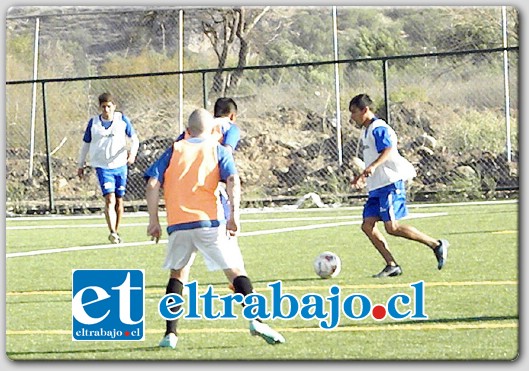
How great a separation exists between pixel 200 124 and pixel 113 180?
14.8 ft

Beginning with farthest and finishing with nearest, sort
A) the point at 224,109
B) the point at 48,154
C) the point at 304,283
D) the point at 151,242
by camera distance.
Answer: the point at 48,154, the point at 151,242, the point at 304,283, the point at 224,109

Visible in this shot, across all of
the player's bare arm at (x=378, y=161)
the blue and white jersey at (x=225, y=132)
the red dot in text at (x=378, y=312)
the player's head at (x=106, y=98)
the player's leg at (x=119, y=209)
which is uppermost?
the player's head at (x=106, y=98)

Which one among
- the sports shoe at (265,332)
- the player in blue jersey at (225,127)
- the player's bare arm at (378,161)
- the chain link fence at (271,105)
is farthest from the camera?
the chain link fence at (271,105)

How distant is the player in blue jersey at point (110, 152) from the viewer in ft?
40.7

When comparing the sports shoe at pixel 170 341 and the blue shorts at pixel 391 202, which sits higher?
the blue shorts at pixel 391 202

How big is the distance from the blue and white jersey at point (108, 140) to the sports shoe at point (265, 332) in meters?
4.13

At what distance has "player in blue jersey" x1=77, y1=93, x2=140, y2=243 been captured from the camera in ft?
40.7

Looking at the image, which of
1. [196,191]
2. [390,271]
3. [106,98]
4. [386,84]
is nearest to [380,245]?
[390,271]

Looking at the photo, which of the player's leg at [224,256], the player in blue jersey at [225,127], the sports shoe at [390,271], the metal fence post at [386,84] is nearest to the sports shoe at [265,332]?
the player's leg at [224,256]

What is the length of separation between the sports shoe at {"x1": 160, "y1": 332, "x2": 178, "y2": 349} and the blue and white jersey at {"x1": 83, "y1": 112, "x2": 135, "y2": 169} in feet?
13.2

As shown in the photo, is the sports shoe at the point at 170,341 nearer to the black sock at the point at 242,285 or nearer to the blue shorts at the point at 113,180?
the black sock at the point at 242,285

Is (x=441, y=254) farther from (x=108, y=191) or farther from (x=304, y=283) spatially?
(x=108, y=191)

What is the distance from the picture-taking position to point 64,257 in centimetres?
1140

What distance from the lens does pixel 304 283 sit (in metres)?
9.95
